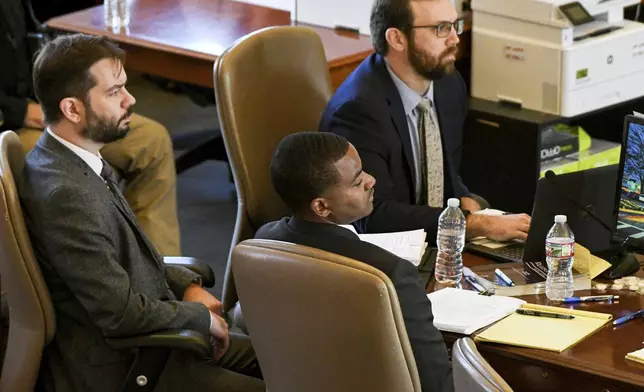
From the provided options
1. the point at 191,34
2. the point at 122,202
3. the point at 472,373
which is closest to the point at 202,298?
the point at 122,202

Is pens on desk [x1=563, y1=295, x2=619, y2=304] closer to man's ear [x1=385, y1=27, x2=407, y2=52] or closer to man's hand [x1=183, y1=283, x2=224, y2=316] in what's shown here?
man's hand [x1=183, y1=283, x2=224, y2=316]

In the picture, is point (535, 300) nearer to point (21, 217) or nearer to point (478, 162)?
point (21, 217)

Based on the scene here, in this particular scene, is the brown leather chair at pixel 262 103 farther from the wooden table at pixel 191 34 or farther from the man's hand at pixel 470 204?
the wooden table at pixel 191 34

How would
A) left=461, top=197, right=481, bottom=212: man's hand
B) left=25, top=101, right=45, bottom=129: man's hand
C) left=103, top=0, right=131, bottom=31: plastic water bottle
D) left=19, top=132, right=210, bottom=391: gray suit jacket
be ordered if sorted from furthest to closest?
1. left=103, top=0, right=131, bottom=31: plastic water bottle
2. left=25, top=101, right=45, bottom=129: man's hand
3. left=461, top=197, right=481, bottom=212: man's hand
4. left=19, top=132, right=210, bottom=391: gray suit jacket

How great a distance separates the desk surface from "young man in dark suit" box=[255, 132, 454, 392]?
155 cm

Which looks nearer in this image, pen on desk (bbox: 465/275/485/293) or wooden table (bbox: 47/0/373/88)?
pen on desk (bbox: 465/275/485/293)

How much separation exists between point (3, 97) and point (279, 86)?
1116 millimetres

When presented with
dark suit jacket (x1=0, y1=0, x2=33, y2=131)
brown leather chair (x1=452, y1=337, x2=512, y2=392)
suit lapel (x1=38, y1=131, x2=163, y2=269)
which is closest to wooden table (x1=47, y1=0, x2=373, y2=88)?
dark suit jacket (x1=0, y1=0, x2=33, y2=131)

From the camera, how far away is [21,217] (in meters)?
2.35

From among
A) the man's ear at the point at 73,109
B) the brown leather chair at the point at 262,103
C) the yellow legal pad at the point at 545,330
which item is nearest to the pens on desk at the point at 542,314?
the yellow legal pad at the point at 545,330

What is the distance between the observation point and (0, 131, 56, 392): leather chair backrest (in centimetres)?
233

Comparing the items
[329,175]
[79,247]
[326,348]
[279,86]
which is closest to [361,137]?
[279,86]

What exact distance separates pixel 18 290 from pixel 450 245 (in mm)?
964

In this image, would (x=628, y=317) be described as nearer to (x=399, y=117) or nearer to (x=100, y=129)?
(x=399, y=117)
